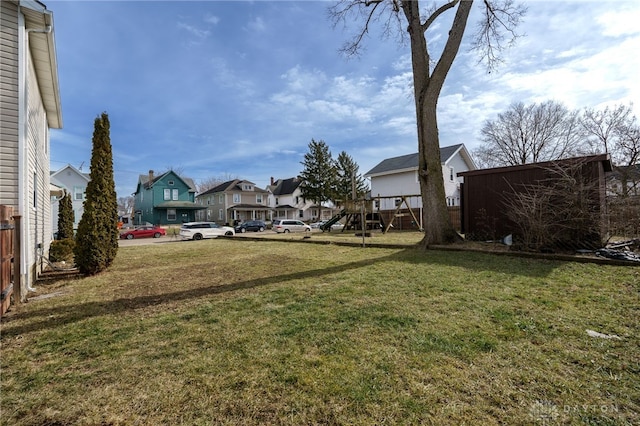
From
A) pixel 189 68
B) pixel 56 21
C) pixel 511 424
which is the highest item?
pixel 189 68

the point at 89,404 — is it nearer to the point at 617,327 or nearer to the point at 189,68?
the point at 617,327

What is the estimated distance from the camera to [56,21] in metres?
6.39

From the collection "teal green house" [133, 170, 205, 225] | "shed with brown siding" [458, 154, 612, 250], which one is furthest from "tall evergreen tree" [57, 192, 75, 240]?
"teal green house" [133, 170, 205, 225]

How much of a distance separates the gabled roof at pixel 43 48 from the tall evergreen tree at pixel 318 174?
34533mm

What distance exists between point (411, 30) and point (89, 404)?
12591 millimetres

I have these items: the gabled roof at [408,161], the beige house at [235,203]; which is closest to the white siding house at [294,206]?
the beige house at [235,203]

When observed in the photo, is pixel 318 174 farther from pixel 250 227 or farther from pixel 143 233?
pixel 143 233

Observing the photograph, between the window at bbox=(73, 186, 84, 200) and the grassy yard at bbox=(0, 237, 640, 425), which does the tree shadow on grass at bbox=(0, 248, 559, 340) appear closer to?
the grassy yard at bbox=(0, 237, 640, 425)

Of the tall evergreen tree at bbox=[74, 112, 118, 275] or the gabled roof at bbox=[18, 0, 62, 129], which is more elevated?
the gabled roof at bbox=[18, 0, 62, 129]

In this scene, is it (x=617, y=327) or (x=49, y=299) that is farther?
(x=49, y=299)

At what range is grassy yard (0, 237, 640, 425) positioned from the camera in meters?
1.99

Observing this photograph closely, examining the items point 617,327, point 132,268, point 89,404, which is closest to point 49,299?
point 132,268

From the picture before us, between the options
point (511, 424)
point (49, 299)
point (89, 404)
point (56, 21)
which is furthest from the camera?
point (56, 21)

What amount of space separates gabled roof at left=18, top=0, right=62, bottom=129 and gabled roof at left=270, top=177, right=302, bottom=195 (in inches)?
1632
